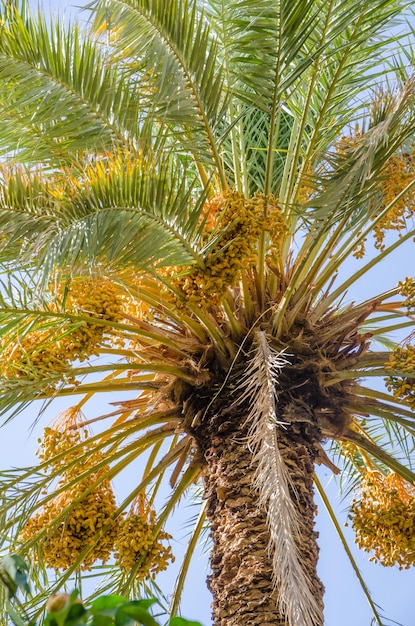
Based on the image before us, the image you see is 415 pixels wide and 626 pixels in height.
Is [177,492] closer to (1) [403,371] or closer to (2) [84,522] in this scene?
(2) [84,522]

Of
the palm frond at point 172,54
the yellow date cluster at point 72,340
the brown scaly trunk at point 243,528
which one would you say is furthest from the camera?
the yellow date cluster at point 72,340

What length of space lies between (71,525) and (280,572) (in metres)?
1.74

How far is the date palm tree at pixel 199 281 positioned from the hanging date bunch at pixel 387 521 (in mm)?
19

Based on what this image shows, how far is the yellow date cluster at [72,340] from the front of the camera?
5203 mm

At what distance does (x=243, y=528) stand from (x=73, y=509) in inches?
49.4

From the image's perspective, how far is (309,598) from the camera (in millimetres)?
4473

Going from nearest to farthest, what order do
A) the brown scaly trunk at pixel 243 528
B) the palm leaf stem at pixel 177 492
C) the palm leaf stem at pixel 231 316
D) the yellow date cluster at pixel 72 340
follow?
the brown scaly trunk at pixel 243 528 → the yellow date cluster at pixel 72 340 → the palm leaf stem at pixel 231 316 → the palm leaf stem at pixel 177 492

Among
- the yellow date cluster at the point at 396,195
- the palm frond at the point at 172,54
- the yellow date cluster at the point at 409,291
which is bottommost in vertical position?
the yellow date cluster at the point at 409,291

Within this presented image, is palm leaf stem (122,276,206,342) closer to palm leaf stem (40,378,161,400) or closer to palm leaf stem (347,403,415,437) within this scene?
palm leaf stem (40,378,161,400)

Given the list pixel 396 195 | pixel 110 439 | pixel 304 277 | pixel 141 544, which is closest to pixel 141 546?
pixel 141 544

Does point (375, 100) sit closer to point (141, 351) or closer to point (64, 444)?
point (141, 351)

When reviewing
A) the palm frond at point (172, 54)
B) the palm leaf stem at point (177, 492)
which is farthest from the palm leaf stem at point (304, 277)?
the palm leaf stem at point (177, 492)

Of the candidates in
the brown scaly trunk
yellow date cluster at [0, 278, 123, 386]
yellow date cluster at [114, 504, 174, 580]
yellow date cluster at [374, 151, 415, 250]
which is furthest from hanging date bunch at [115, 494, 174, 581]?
yellow date cluster at [374, 151, 415, 250]

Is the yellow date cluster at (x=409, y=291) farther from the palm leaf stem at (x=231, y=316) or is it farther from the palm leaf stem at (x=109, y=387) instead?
the palm leaf stem at (x=109, y=387)
